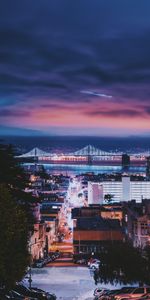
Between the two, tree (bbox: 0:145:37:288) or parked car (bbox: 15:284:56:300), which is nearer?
tree (bbox: 0:145:37:288)

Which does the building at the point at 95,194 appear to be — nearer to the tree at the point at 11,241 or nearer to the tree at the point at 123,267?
the tree at the point at 123,267

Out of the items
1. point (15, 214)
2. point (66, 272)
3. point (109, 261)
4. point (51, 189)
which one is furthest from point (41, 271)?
point (51, 189)

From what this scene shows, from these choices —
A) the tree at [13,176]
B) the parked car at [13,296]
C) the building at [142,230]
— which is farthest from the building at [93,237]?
the parked car at [13,296]

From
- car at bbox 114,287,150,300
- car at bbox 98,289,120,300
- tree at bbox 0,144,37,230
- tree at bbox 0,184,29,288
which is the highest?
tree at bbox 0,144,37,230

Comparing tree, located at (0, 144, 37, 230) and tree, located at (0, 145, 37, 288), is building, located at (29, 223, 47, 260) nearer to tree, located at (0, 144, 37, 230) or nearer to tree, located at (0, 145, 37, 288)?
tree, located at (0, 144, 37, 230)

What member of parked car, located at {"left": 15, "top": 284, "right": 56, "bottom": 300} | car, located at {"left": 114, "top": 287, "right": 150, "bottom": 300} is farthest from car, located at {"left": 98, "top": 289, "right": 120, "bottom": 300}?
parked car, located at {"left": 15, "top": 284, "right": 56, "bottom": 300}

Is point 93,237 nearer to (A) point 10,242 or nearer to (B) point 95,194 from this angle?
(A) point 10,242

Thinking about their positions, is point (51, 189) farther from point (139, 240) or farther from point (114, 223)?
point (139, 240)

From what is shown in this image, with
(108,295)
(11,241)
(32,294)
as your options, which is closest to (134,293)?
(108,295)
